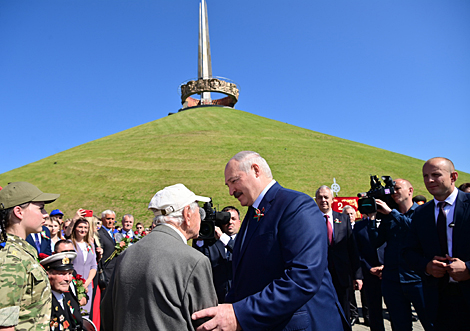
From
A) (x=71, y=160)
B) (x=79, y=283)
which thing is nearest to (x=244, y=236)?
(x=79, y=283)

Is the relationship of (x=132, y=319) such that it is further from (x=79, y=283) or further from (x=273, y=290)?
(x=79, y=283)

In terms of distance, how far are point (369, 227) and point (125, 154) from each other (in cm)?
3483

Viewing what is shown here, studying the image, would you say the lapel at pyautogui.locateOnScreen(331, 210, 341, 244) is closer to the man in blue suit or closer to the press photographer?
the press photographer

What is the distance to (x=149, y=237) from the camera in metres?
2.36

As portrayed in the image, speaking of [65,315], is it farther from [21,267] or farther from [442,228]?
[442,228]

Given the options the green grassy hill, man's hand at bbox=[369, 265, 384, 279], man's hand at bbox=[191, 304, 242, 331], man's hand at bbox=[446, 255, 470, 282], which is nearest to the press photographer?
man's hand at bbox=[446, 255, 470, 282]

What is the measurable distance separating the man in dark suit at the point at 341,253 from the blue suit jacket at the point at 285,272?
10.6ft

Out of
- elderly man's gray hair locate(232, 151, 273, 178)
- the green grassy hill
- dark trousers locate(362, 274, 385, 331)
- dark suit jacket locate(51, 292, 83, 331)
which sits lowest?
dark trousers locate(362, 274, 385, 331)

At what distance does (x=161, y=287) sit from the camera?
209 cm

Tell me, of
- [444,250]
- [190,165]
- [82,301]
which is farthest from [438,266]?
[190,165]

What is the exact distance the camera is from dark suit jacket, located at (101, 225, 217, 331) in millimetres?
2104

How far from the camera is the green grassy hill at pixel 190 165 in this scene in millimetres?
27969

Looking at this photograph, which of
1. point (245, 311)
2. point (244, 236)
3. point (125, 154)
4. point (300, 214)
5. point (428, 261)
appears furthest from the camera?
point (125, 154)

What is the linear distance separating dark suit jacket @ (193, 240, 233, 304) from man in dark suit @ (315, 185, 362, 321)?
75.7 inches
